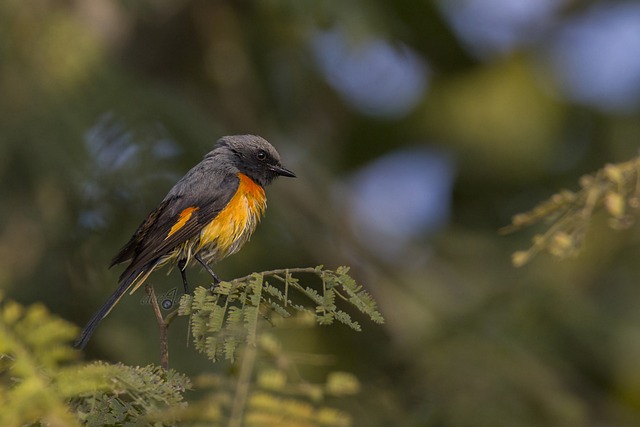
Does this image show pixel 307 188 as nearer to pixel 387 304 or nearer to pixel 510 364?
pixel 387 304

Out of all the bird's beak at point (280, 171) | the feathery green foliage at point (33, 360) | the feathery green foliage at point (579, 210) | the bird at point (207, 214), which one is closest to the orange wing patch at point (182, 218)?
the bird at point (207, 214)

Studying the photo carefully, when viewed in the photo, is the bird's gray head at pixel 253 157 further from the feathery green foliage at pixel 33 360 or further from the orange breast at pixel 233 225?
the feathery green foliage at pixel 33 360

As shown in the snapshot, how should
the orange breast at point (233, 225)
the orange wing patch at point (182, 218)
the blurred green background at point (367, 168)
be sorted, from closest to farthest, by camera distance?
the orange wing patch at point (182, 218), the orange breast at point (233, 225), the blurred green background at point (367, 168)

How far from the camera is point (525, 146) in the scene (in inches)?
406

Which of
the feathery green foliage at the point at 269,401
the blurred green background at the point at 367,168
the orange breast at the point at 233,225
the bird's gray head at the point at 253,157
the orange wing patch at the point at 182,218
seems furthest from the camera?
the blurred green background at the point at 367,168

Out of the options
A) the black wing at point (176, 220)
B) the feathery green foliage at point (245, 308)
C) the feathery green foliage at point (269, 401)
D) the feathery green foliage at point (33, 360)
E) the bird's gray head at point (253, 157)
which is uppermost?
the bird's gray head at point (253, 157)

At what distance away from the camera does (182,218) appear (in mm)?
3828

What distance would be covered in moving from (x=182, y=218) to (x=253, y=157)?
0.69 meters

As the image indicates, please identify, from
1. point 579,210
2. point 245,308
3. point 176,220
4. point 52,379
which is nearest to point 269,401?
point 52,379

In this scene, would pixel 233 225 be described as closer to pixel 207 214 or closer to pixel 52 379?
pixel 207 214

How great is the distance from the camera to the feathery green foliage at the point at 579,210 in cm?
257

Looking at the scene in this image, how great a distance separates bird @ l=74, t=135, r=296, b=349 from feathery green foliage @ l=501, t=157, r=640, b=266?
55.8 inches

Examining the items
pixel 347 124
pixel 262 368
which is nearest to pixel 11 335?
pixel 262 368

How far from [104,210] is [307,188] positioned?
2.98 meters
